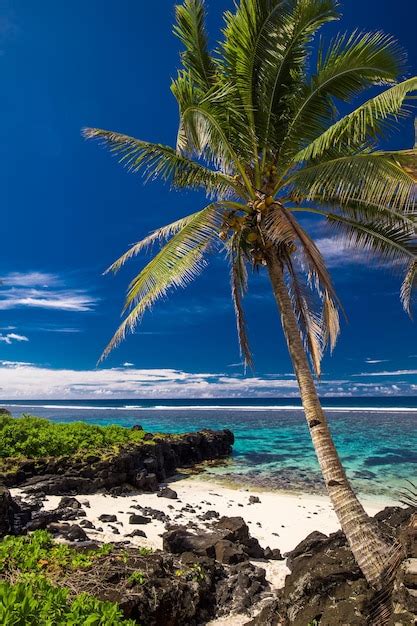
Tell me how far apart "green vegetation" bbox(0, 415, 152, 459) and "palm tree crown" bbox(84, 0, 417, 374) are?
1060 cm

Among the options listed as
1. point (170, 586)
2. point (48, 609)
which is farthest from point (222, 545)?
point (48, 609)

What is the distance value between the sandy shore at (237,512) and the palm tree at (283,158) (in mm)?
5314

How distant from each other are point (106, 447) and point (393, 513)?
42.8ft

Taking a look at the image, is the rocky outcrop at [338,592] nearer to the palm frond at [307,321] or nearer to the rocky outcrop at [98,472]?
the palm frond at [307,321]

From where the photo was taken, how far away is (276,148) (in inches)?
316

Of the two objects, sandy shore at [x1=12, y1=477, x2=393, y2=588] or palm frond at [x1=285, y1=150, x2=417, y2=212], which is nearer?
palm frond at [x1=285, y1=150, x2=417, y2=212]

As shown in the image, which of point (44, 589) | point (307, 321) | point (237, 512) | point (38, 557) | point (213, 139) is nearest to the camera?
point (44, 589)

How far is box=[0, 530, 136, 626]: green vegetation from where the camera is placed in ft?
11.7

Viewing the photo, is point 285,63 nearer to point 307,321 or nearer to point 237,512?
point 307,321

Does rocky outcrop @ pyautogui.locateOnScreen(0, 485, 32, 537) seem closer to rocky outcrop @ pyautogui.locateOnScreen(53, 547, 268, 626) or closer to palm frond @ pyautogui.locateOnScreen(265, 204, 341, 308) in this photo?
rocky outcrop @ pyautogui.locateOnScreen(53, 547, 268, 626)

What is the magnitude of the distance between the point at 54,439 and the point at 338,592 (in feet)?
44.9

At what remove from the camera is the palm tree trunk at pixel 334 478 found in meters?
5.50

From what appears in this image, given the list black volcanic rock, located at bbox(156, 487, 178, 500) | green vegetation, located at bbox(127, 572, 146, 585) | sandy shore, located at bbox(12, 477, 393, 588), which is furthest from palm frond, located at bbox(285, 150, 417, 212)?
black volcanic rock, located at bbox(156, 487, 178, 500)

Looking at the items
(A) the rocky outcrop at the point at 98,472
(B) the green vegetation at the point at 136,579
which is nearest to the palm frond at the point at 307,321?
(B) the green vegetation at the point at 136,579
